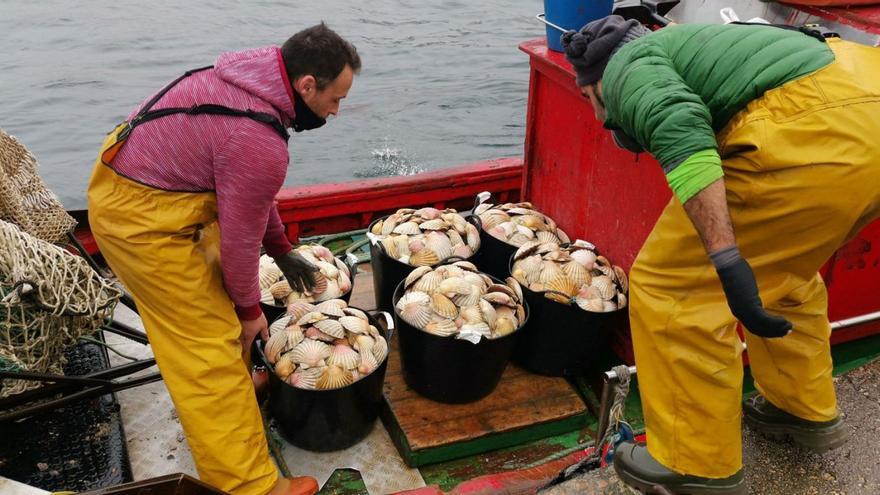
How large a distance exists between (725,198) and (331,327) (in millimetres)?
2052

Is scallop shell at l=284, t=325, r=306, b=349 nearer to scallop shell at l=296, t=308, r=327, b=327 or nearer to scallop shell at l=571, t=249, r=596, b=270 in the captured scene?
scallop shell at l=296, t=308, r=327, b=327

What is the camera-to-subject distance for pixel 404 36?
16.2 meters

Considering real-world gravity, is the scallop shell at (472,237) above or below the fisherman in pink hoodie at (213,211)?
below

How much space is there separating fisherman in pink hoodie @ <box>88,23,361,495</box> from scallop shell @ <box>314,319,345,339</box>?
363mm

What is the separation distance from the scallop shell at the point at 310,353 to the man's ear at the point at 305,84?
1.30 metres

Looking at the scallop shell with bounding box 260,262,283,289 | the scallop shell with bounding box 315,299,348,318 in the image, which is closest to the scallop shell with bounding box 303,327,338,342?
the scallop shell with bounding box 315,299,348,318

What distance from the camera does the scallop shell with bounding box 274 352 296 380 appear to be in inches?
142

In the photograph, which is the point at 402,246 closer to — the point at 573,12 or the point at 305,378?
the point at 305,378

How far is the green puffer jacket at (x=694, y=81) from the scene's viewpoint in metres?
2.25

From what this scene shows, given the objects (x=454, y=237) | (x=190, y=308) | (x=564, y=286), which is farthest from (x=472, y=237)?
(x=190, y=308)

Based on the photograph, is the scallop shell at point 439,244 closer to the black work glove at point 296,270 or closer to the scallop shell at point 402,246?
the scallop shell at point 402,246

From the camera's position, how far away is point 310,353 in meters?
3.62

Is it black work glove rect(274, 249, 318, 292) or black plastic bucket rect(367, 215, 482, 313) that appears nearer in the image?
black work glove rect(274, 249, 318, 292)

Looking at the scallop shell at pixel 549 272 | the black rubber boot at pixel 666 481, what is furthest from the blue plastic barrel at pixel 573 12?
the black rubber boot at pixel 666 481
